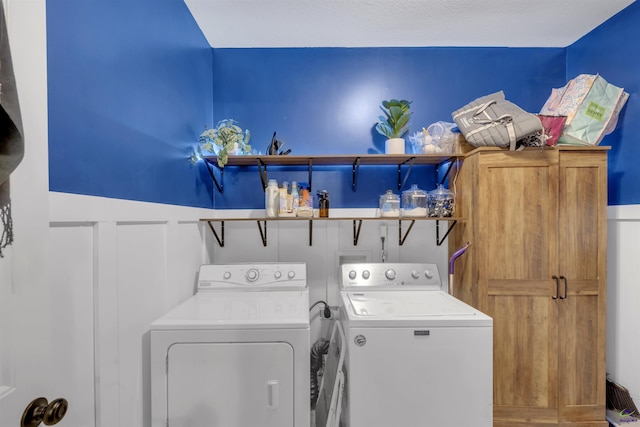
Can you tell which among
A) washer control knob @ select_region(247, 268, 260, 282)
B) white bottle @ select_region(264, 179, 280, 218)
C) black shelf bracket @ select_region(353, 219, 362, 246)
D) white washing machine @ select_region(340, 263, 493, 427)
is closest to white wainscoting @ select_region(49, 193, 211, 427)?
washer control knob @ select_region(247, 268, 260, 282)

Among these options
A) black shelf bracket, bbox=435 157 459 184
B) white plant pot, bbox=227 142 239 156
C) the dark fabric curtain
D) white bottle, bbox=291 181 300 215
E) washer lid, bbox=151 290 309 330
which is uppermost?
white plant pot, bbox=227 142 239 156

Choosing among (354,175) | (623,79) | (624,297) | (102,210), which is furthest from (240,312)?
(623,79)

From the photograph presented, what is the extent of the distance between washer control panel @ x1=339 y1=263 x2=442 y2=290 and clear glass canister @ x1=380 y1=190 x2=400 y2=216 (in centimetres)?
33

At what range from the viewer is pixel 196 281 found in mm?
1992

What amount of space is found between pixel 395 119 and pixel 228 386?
1793mm

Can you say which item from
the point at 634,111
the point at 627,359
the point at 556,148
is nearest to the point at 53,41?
the point at 556,148

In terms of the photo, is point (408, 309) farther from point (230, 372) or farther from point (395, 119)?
point (395, 119)

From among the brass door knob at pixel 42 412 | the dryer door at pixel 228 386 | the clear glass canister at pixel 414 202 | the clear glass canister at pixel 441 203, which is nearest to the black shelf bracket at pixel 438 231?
the clear glass canister at pixel 441 203

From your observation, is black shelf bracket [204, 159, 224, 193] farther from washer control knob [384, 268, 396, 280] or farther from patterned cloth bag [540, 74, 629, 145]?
patterned cloth bag [540, 74, 629, 145]

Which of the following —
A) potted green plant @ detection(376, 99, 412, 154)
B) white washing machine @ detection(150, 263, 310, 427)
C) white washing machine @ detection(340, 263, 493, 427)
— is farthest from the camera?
potted green plant @ detection(376, 99, 412, 154)

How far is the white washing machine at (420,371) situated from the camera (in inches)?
55.4

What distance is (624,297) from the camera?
191 centimetres

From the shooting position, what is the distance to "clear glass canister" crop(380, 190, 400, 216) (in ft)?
6.74

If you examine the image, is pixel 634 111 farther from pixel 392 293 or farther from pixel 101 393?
pixel 101 393
